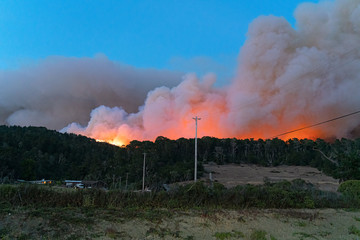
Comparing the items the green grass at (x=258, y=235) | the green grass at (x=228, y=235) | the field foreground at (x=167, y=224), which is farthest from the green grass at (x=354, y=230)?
the green grass at (x=228, y=235)

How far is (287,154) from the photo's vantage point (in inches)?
3236

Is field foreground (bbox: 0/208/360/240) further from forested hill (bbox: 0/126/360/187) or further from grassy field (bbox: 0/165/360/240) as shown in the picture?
forested hill (bbox: 0/126/360/187)

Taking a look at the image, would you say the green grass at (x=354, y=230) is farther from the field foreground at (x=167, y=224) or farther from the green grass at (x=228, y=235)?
the green grass at (x=228, y=235)

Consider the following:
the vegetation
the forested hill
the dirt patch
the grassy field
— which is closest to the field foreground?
the grassy field

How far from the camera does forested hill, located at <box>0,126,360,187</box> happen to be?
52.7 metres

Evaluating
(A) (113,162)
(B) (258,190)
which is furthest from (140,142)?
(B) (258,190)

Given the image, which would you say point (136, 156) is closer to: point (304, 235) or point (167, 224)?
point (167, 224)

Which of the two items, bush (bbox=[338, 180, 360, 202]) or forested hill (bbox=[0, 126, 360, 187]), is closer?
bush (bbox=[338, 180, 360, 202])

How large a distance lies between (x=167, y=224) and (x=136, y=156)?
187 ft

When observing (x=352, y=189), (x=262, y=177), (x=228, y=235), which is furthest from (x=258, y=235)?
(x=262, y=177)

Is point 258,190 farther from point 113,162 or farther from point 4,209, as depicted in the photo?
point 113,162

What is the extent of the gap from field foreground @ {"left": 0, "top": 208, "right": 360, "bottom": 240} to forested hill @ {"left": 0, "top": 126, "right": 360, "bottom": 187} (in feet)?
113

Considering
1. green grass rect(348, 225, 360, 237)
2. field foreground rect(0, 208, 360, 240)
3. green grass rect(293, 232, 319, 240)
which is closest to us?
field foreground rect(0, 208, 360, 240)

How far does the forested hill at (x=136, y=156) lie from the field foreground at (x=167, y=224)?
3435 centimetres
